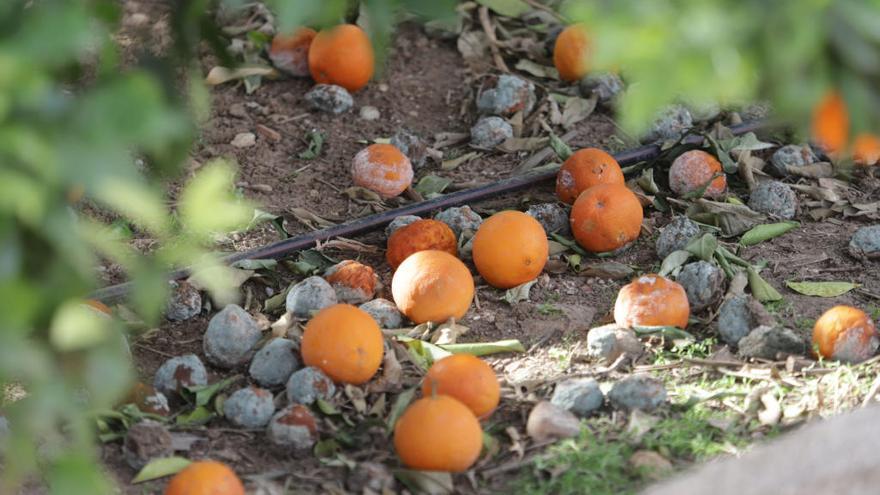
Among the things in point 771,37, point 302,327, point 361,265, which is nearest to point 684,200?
point 361,265

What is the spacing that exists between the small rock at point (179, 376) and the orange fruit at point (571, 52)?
2.18 meters

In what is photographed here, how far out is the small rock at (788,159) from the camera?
14.1 feet

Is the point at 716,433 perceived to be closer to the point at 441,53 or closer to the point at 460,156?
the point at 460,156

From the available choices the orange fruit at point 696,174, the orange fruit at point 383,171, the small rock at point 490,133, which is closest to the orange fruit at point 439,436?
the orange fruit at point 383,171

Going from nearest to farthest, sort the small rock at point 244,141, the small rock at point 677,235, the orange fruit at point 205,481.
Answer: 1. the orange fruit at point 205,481
2. the small rock at point 677,235
3. the small rock at point 244,141

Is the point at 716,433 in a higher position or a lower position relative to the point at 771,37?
lower

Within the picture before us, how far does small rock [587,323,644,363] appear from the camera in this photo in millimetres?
3223

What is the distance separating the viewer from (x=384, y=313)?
344 cm

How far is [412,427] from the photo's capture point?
2.67 meters

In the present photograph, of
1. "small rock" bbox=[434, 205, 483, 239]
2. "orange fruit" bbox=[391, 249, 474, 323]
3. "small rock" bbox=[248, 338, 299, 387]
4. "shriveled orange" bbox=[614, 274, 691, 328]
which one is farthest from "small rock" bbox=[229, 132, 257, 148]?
"shriveled orange" bbox=[614, 274, 691, 328]

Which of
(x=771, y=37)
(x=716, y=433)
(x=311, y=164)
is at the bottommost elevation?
(x=311, y=164)

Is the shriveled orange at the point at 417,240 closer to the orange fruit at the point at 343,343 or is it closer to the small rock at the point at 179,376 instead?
the orange fruit at the point at 343,343

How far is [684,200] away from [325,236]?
128 cm

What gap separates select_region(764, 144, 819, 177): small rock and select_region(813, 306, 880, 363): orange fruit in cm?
121
